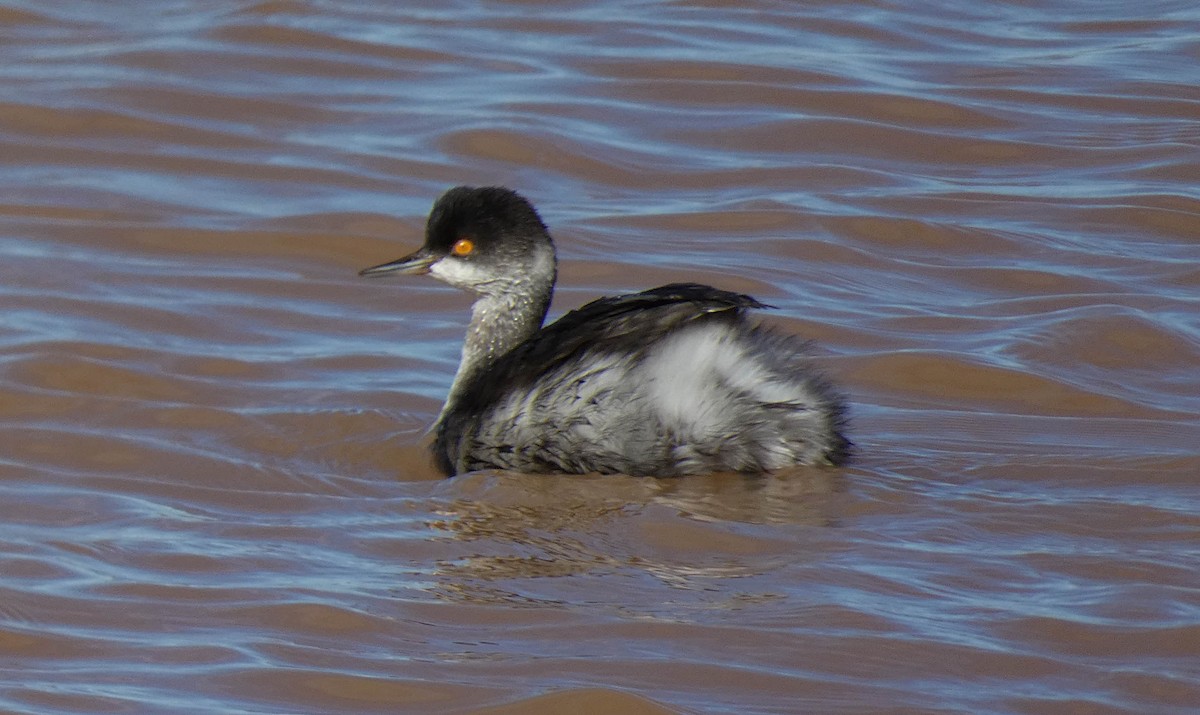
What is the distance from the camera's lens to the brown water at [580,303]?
174 inches

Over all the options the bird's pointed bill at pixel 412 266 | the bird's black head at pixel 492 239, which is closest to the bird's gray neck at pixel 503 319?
the bird's black head at pixel 492 239

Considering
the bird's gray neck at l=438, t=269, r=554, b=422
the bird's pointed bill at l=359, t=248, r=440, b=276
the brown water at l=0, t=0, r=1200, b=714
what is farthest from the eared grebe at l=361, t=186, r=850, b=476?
the bird's pointed bill at l=359, t=248, r=440, b=276

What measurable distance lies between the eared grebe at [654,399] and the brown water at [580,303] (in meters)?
0.11

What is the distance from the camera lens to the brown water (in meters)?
4.43

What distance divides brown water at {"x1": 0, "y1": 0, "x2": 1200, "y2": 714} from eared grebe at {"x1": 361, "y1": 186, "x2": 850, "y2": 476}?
0.11 metres

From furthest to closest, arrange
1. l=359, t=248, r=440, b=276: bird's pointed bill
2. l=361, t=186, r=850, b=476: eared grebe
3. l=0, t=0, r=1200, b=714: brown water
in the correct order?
1. l=359, t=248, r=440, b=276: bird's pointed bill
2. l=361, t=186, r=850, b=476: eared grebe
3. l=0, t=0, r=1200, b=714: brown water

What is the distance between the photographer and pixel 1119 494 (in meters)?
5.53

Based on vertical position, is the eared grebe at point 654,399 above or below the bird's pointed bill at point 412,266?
below

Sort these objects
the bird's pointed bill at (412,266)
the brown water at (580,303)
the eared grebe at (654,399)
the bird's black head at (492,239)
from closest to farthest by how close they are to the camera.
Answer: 1. the brown water at (580,303)
2. the eared grebe at (654,399)
3. the bird's black head at (492,239)
4. the bird's pointed bill at (412,266)

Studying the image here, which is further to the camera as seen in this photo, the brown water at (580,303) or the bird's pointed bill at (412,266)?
the bird's pointed bill at (412,266)

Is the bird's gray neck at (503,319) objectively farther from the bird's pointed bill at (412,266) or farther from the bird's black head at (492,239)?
the bird's pointed bill at (412,266)

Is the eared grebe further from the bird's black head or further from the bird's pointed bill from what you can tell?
the bird's pointed bill

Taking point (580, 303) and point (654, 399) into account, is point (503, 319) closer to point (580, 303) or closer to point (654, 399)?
point (654, 399)

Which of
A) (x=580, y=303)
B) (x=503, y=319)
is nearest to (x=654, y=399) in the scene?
(x=503, y=319)
